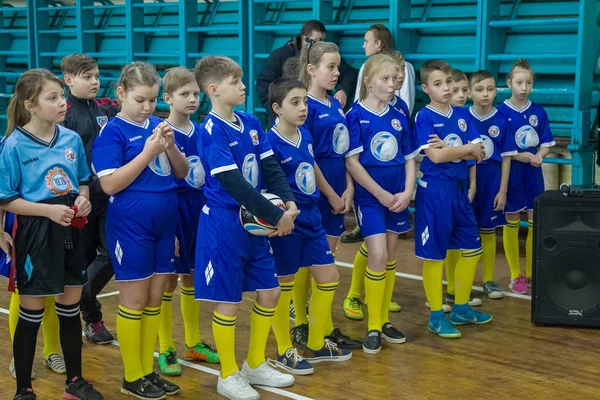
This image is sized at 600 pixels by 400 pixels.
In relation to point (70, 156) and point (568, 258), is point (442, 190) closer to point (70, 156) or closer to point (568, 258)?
point (568, 258)

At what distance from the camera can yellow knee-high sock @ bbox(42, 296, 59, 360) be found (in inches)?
157

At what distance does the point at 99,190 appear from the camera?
426 cm

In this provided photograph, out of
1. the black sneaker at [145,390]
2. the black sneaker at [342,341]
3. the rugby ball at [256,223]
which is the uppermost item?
the rugby ball at [256,223]

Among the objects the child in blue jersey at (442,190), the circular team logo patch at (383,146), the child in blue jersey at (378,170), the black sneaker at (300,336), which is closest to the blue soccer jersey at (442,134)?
the child in blue jersey at (442,190)

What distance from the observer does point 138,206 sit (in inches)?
139

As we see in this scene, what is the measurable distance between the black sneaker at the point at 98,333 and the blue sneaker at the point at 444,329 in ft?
5.76

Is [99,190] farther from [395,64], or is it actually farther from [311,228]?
[395,64]

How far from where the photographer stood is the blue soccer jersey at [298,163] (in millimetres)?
3902

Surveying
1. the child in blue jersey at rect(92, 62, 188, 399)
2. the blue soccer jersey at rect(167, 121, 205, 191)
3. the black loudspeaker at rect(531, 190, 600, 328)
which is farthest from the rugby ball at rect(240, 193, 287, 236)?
the black loudspeaker at rect(531, 190, 600, 328)

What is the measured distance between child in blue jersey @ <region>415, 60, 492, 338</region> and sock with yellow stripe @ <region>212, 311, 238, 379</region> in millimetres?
1314

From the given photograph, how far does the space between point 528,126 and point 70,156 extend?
10.3 feet

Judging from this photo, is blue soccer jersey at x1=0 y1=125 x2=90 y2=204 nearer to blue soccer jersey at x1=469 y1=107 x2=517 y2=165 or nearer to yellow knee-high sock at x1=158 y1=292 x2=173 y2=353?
yellow knee-high sock at x1=158 y1=292 x2=173 y2=353

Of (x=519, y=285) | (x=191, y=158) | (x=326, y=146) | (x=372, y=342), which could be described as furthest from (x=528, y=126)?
(x=191, y=158)

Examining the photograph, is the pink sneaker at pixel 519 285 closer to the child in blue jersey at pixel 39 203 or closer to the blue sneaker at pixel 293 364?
the blue sneaker at pixel 293 364
